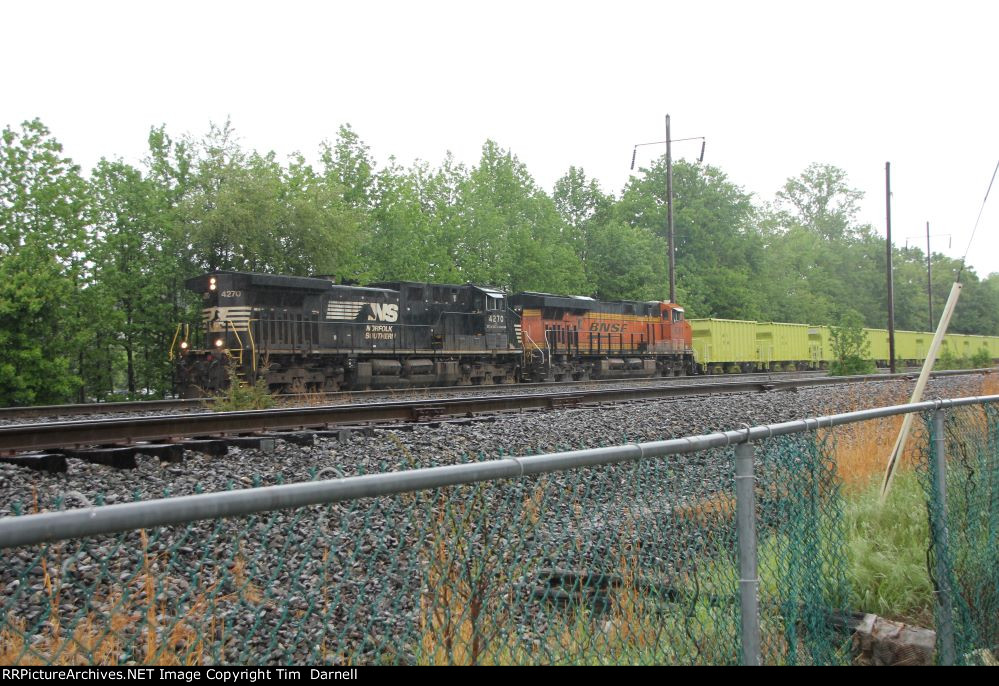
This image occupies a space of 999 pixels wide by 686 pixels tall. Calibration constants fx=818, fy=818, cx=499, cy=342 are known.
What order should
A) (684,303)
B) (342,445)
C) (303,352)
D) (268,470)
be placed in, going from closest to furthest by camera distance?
(268,470) < (342,445) < (303,352) < (684,303)

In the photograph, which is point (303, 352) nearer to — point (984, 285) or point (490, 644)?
point (490, 644)

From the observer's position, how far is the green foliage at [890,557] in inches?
189

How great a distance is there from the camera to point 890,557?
17.1ft

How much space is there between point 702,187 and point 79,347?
48579mm

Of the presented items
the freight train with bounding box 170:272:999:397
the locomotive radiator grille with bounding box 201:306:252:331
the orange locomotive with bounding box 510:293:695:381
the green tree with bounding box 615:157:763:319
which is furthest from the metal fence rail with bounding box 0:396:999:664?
the green tree with bounding box 615:157:763:319

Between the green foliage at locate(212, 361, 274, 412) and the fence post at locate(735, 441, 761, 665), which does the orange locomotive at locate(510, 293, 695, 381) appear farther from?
the fence post at locate(735, 441, 761, 665)

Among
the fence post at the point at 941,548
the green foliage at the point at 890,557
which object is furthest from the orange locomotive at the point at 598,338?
the fence post at the point at 941,548

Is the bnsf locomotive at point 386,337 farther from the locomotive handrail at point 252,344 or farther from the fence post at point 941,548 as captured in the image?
the fence post at point 941,548

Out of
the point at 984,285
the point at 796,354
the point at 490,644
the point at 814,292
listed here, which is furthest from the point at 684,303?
the point at 490,644

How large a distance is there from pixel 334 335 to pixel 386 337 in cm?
171

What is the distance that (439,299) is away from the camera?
78.3 ft

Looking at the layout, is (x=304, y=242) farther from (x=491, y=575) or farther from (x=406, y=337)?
(x=491, y=575)

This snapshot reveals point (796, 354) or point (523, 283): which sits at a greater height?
point (523, 283)

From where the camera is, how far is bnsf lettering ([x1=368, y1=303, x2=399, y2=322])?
21.8 m
